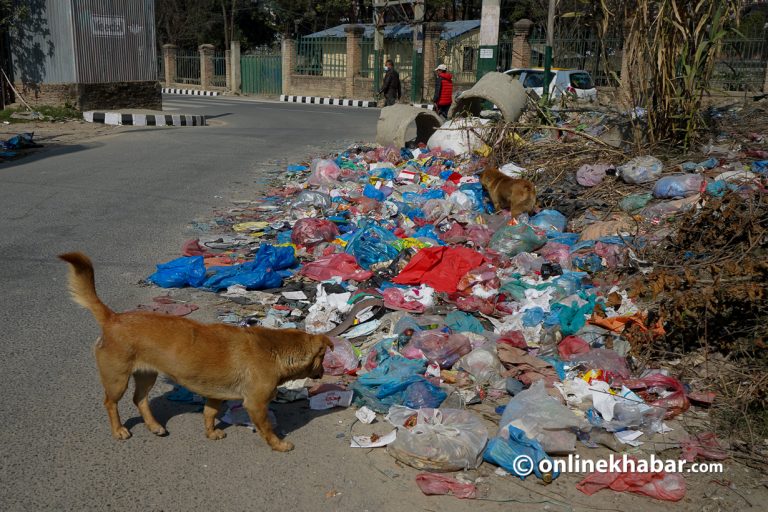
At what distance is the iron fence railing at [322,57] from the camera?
32.1 metres

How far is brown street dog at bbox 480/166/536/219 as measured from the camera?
7.48 m

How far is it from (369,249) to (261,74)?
98.3ft

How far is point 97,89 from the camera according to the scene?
17984mm

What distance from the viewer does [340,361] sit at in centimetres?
441

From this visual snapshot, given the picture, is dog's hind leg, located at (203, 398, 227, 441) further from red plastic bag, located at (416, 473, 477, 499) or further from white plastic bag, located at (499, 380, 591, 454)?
white plastic bag, located at (499, 380, 591, 454)

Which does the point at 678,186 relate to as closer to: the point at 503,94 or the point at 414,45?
the point at 503,94

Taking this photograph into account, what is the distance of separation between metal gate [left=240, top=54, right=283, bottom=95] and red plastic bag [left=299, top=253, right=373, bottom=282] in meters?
29.0

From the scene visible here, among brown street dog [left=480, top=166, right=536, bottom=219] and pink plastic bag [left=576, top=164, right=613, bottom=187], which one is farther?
pink plastic bag [left=576, top=164, right=613, bottom=187]

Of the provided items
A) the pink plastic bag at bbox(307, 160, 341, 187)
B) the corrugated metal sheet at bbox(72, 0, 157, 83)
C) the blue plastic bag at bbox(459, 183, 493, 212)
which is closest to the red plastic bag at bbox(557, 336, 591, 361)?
the blue plastic bag at bbox(459, 183, 493, 212)

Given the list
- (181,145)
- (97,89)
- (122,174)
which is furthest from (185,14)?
(122,174)

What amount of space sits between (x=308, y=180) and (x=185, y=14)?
40.7 meters

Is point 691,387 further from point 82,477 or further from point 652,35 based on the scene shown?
point 652,35

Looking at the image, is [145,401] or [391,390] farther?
[391,390]

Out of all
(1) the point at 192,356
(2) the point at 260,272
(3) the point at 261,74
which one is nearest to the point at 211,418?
(1) the point at 192,356
